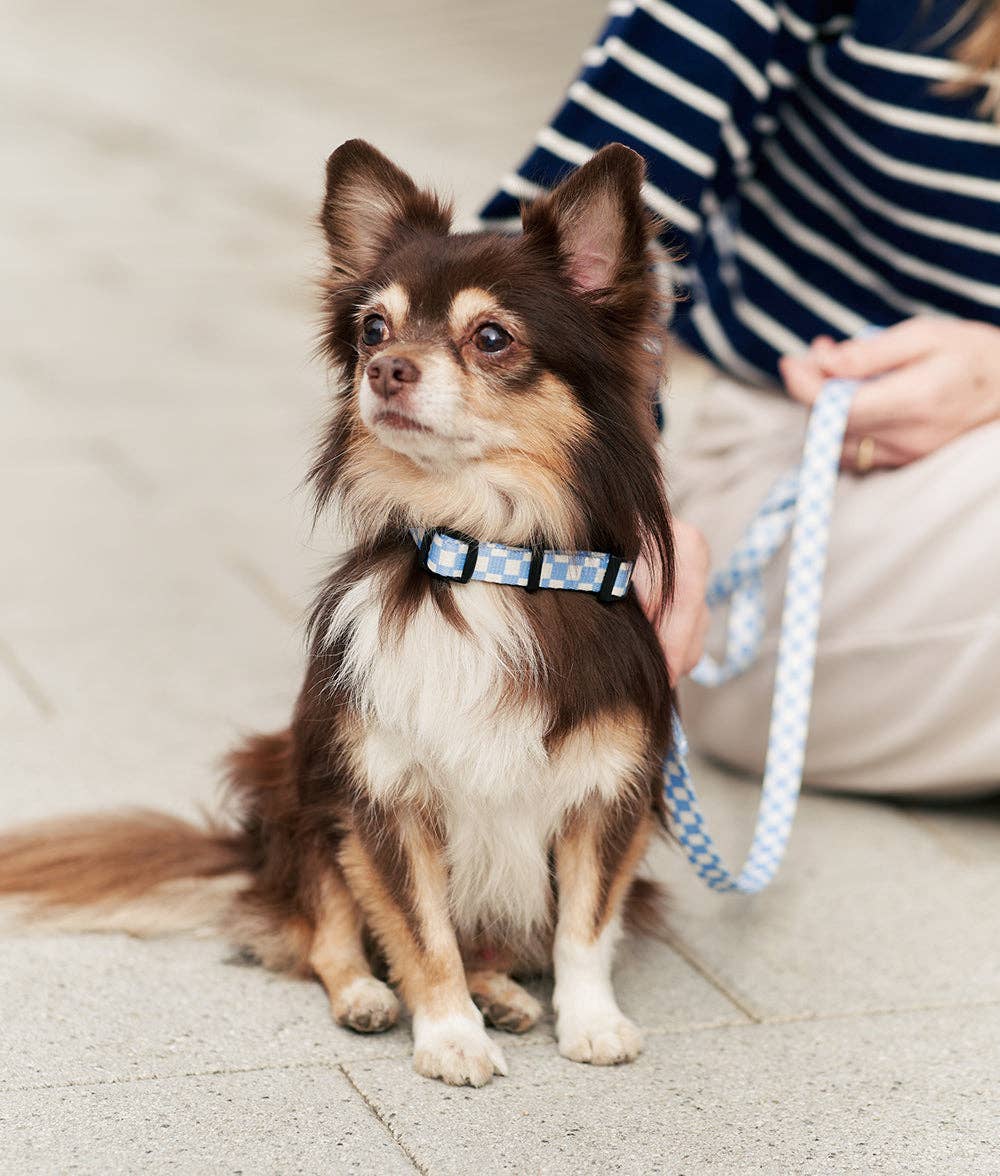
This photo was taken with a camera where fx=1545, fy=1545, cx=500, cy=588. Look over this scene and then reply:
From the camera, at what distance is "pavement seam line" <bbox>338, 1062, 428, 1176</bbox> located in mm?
1847

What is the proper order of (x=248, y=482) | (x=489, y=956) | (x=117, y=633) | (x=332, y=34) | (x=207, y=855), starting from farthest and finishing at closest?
1. (x=332, y=34)
2. (x=248, y=482)
3. (x=117, y=633)
4. (x=207, y=855)
5. (x=489, y=956)

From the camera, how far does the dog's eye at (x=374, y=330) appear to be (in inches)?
79.1

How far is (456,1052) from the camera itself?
2031 mm

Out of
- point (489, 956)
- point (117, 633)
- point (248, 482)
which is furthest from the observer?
point (248, 482)

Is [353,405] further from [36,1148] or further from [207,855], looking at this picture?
[36,1148]

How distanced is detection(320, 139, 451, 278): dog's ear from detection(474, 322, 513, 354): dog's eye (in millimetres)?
236

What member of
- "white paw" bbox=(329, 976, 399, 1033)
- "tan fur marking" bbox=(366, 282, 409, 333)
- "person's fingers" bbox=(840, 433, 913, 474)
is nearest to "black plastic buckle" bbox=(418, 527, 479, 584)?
"tan fur marking" bbox=(366, 282, 409, 333)

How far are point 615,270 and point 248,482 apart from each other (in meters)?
3.08

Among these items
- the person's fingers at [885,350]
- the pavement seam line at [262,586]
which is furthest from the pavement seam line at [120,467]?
the person's fingers at [885,350]

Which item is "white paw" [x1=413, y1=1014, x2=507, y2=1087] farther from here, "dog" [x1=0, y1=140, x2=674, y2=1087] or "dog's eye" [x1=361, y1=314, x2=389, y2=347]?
"dog's eye" [x1=361, y1=314, x2=389, y2=347]

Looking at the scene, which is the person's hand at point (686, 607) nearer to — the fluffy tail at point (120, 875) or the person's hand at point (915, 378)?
the person's hand at point (915, 378)

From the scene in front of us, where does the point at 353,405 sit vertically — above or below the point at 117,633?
above

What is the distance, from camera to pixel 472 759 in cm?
199

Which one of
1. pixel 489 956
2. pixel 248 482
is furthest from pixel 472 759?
pixel 248 482
